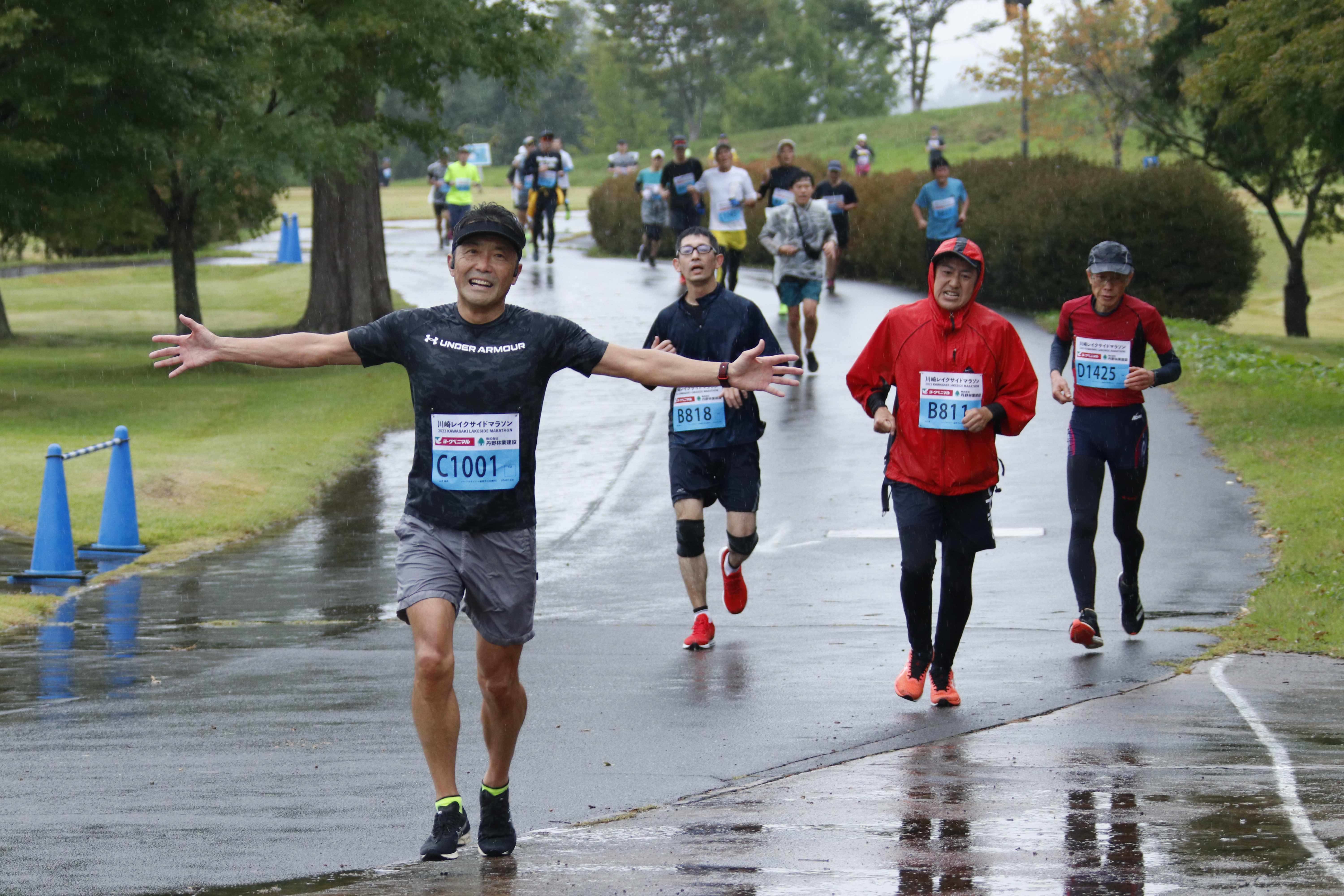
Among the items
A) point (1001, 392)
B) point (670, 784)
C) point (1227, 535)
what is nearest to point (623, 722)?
point (670, 784)

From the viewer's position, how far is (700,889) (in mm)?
4902

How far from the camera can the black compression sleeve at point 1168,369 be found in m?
8.92

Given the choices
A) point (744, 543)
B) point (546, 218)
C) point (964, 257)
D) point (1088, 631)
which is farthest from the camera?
point (546, 218)

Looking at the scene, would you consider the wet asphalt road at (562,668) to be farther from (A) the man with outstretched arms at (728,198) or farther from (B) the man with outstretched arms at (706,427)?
(A) the man with outstretched arms at (728,198)

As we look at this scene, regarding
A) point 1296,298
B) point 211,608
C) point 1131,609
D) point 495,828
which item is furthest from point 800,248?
point 1296,298

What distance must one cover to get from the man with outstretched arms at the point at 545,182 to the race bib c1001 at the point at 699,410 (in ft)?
79.1

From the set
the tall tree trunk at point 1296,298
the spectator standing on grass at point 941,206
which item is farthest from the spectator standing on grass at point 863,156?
the spectator standing on grass at point 941,206

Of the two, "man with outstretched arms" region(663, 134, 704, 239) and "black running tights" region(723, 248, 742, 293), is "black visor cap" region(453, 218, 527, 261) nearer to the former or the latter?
"black running tights" region(723, 248, 742, 293)

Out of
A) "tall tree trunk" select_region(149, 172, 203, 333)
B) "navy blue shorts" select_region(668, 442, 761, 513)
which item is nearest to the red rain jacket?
"navy blue shorts" select_region(668, 442, 761, 513)

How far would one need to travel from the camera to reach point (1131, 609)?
29.2ft

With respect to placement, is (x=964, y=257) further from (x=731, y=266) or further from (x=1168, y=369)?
(x=731, y=266)

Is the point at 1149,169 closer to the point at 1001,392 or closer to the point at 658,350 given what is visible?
the point at 1001,392

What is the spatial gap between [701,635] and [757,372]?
3.59 m

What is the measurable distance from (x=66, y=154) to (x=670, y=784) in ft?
50.4
